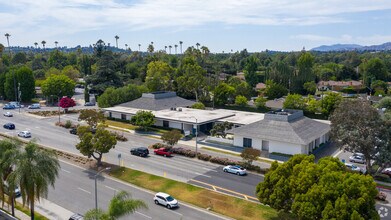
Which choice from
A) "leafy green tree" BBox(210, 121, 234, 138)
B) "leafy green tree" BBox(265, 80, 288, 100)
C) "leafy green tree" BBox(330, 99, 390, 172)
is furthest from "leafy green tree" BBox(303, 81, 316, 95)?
"leafy green tree" BBox(330, 99, 390, 172)

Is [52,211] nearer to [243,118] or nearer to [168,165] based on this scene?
[168,165]

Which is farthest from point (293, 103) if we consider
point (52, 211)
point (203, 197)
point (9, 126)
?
point (9, 126)

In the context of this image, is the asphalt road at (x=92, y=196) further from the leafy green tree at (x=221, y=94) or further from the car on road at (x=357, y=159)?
the leafy green tree at (x=221, y=94)

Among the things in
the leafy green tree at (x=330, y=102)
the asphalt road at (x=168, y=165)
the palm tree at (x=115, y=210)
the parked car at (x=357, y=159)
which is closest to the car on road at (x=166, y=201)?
the asphalt road at (x=168, y=165)

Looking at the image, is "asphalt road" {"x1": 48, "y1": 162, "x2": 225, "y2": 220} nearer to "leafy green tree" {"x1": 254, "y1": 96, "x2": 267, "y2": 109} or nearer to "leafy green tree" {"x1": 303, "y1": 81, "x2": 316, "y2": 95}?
"leafy green tree" {"x1": 254, "y1": 96, "x2": 267, "y2": 109}

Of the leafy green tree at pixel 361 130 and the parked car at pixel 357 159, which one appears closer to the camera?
the leafy green tree at pixel 361 130
